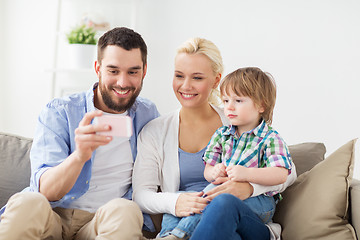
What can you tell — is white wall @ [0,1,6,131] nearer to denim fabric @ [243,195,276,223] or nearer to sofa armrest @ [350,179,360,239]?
denim fabric @ [243,195,276,223]

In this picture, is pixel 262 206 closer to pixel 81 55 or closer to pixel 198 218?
pixel 198 218

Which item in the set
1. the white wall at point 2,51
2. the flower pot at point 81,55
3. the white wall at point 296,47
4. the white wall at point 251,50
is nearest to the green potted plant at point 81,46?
the flower pot at point 81,55

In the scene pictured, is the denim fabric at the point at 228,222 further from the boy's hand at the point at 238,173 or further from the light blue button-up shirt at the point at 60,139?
the light blue button-up shirt at the point at 60,139

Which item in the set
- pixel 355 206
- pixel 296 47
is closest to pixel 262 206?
pixel 355 206

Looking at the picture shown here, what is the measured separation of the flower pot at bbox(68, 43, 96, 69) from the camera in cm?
329

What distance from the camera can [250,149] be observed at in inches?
71.9

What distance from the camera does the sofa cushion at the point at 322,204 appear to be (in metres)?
1.78

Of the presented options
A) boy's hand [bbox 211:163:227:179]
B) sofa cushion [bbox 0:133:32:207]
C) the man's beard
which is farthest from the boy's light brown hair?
sofa cushion [bbox 0:133:32:207]

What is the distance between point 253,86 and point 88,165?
756 millimetres

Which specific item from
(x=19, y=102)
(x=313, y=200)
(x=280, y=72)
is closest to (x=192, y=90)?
(x=313, y=200)

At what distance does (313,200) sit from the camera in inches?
72.6

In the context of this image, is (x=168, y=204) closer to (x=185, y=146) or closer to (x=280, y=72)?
(x=185, y=146)

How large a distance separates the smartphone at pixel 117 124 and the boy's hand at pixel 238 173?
0.47m

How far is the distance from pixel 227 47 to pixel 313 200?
1.72 metres
